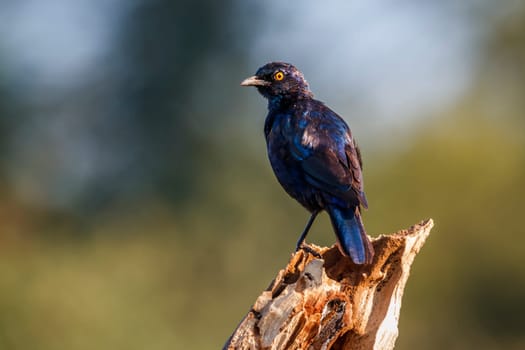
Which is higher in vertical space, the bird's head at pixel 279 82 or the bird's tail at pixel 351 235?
the bird's head at pixel 279 82

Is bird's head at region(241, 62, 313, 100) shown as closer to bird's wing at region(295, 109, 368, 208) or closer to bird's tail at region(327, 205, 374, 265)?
bird's wing at region(295, 109, 368, 208)

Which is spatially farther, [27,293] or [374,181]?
[374,181]

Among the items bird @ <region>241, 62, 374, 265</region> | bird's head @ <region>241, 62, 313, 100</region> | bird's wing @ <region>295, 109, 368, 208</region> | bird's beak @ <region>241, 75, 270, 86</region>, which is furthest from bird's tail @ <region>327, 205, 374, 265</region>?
bird's beak @ <region>241, 75, 270, 86</region>

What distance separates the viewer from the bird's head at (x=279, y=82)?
867 cm

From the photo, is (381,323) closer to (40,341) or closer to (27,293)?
(40,341)

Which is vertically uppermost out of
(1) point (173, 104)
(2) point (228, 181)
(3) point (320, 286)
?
(1) point (173, 104)

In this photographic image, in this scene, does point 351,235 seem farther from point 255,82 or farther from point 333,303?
point 255,82

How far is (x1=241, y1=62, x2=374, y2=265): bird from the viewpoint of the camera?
288 inches

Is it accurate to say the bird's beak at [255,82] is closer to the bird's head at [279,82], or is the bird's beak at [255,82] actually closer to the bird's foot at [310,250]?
the bird's head at [279,82]

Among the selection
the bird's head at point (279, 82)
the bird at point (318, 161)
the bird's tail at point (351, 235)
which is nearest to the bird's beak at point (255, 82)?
the bird's head at point (279, 82)

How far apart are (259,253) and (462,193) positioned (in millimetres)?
4651

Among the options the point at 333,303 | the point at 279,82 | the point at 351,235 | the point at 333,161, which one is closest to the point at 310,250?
the point at 351,235

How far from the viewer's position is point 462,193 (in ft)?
72.2

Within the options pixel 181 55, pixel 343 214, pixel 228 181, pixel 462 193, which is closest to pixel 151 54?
pixel 181 55
